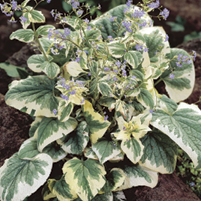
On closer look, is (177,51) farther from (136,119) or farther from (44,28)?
(44,28)

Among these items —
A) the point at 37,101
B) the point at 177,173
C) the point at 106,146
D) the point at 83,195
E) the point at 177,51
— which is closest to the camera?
the point at 83,195

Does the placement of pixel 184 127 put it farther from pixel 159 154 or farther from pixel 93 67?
pixel 93 67

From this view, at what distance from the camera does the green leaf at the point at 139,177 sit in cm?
153

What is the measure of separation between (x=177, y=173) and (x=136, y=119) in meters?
0.97

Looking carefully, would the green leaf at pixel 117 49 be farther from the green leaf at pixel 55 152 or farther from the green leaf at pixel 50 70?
the green leaf at pixel 55 152

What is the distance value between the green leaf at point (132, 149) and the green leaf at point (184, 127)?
210mm

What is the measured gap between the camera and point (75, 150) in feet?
4.86

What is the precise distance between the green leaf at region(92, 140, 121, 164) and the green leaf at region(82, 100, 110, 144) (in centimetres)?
6

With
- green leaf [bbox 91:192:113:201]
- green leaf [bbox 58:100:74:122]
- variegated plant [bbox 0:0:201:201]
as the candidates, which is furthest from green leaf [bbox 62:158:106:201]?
green leaf [bbox 58:100:74:122]

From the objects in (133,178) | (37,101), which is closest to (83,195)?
(133,178)

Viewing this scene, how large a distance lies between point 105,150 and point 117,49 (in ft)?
2.30

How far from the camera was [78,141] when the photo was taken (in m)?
1.51

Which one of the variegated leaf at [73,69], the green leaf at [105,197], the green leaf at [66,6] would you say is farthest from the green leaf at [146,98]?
the green leaf at [66,6]

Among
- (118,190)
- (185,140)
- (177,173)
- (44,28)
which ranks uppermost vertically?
(44,28)
